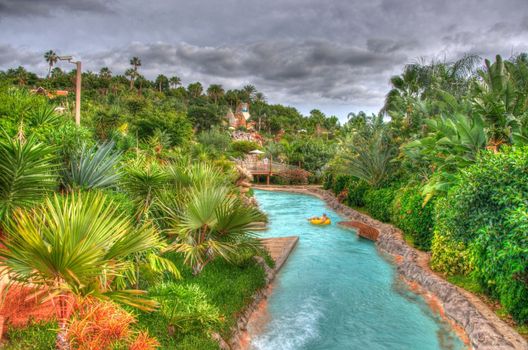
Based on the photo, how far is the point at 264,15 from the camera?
16.1 m

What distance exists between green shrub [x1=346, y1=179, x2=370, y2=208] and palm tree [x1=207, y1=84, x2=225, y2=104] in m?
64.7

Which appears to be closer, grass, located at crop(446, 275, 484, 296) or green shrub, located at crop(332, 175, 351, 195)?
grass, located at crop(446, 275, 484, 296)

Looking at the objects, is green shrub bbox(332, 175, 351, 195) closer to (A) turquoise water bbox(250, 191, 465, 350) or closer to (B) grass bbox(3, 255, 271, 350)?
(A) turquoise water bbox(250, 191, 465, 350)

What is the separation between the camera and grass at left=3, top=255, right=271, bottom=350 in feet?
13.5

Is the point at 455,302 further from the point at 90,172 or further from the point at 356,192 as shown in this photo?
the point at 356,192

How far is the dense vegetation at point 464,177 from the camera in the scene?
578cm

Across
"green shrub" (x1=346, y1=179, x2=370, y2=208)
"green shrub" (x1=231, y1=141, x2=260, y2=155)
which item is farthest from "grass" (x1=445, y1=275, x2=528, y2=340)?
"green shrub" (x1=231, y1=141, x2=260, y2=155)

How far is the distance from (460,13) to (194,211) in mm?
13376

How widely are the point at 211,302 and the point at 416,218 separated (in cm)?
748

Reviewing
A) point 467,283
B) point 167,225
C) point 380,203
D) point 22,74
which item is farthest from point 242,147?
point 22,74

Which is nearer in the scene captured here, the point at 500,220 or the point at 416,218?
the point at 500,220

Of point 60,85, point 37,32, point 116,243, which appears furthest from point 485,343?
point 60,85

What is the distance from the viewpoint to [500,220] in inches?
229

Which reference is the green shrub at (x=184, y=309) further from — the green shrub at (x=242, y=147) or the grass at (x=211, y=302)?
the green shrub at (x=242, y=147)
